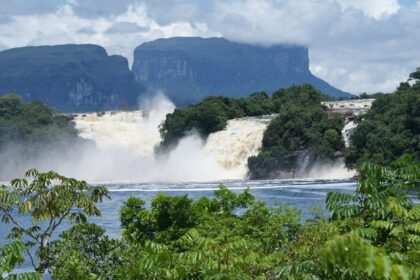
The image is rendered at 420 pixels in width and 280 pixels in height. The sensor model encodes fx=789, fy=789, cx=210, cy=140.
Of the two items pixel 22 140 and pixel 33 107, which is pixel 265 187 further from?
pixel 33 107

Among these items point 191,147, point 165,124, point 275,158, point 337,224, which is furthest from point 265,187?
point 337,224

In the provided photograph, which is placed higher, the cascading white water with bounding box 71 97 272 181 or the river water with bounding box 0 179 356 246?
A: the cascading white water with bounding box 71 97 272 181

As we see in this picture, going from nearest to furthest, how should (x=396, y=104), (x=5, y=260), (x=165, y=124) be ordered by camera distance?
(x=5, y=260) < (x=396, y=104) < (x=165, y=124)

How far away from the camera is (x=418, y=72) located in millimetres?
72375

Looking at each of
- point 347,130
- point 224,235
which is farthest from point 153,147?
point 224,235

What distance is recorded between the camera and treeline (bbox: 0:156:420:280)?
5692 millimetres

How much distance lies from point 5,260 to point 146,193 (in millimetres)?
43167

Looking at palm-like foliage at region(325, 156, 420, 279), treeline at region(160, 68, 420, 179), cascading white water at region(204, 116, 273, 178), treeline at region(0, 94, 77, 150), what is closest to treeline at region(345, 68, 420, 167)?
treeline at region(160, 68, 420, 179)

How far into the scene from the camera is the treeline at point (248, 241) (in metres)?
5.69

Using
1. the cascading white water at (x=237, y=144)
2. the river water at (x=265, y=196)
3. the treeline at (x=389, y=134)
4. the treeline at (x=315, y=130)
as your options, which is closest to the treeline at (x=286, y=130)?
the treeline at (x=315, y=130)

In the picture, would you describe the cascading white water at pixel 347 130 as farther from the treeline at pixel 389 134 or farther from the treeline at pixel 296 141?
the treeline at pixel 389 134

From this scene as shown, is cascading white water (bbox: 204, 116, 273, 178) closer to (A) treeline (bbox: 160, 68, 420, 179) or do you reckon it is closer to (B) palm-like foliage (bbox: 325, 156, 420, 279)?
(A) treeline (bbox: 160, 68, 420, 179)

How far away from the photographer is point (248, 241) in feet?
30.0

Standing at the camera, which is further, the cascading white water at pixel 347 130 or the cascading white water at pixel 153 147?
the cascading white water at pixel 153 147
